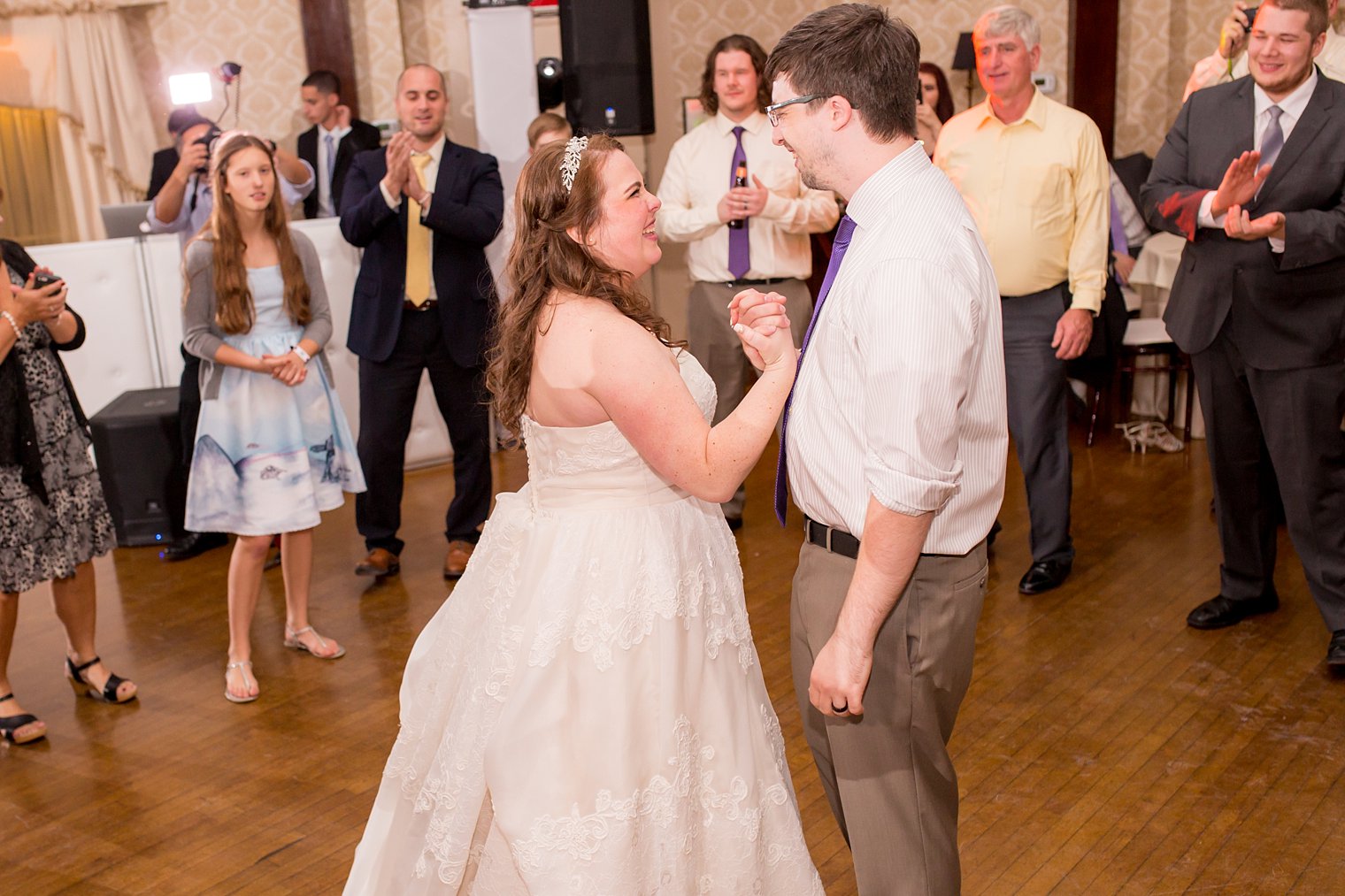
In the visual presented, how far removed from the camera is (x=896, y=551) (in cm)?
168

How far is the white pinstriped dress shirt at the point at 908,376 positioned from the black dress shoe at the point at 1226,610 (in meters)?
2.19

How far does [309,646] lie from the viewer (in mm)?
3885

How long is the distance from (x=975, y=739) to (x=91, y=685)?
247cm

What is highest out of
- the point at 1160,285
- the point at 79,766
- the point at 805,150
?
the point at 805,150

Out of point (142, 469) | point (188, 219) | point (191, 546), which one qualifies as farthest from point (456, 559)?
point (188, 219)

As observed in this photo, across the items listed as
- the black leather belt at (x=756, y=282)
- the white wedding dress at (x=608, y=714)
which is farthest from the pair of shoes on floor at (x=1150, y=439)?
the white wedding dress at (x=608, y=714)

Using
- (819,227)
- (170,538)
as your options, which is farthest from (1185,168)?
(170,538)

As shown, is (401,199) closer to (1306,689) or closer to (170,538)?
(170,538)

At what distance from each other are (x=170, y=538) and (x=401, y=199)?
5.55ft

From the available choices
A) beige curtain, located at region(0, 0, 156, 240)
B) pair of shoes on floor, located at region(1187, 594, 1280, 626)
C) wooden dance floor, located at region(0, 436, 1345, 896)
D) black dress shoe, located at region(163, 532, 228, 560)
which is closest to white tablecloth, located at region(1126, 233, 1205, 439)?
wooden dance floor, located at region(0, 436, 1345, 896)

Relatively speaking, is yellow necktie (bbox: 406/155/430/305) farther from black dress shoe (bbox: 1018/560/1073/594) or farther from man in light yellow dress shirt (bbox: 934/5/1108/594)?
black dress shoe (bbox: 1018/560/1073/594)

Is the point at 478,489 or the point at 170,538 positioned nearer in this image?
the point at 478,489

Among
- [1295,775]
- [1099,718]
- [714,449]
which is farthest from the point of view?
[1099,718]

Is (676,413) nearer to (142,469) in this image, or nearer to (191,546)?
(191,546)
